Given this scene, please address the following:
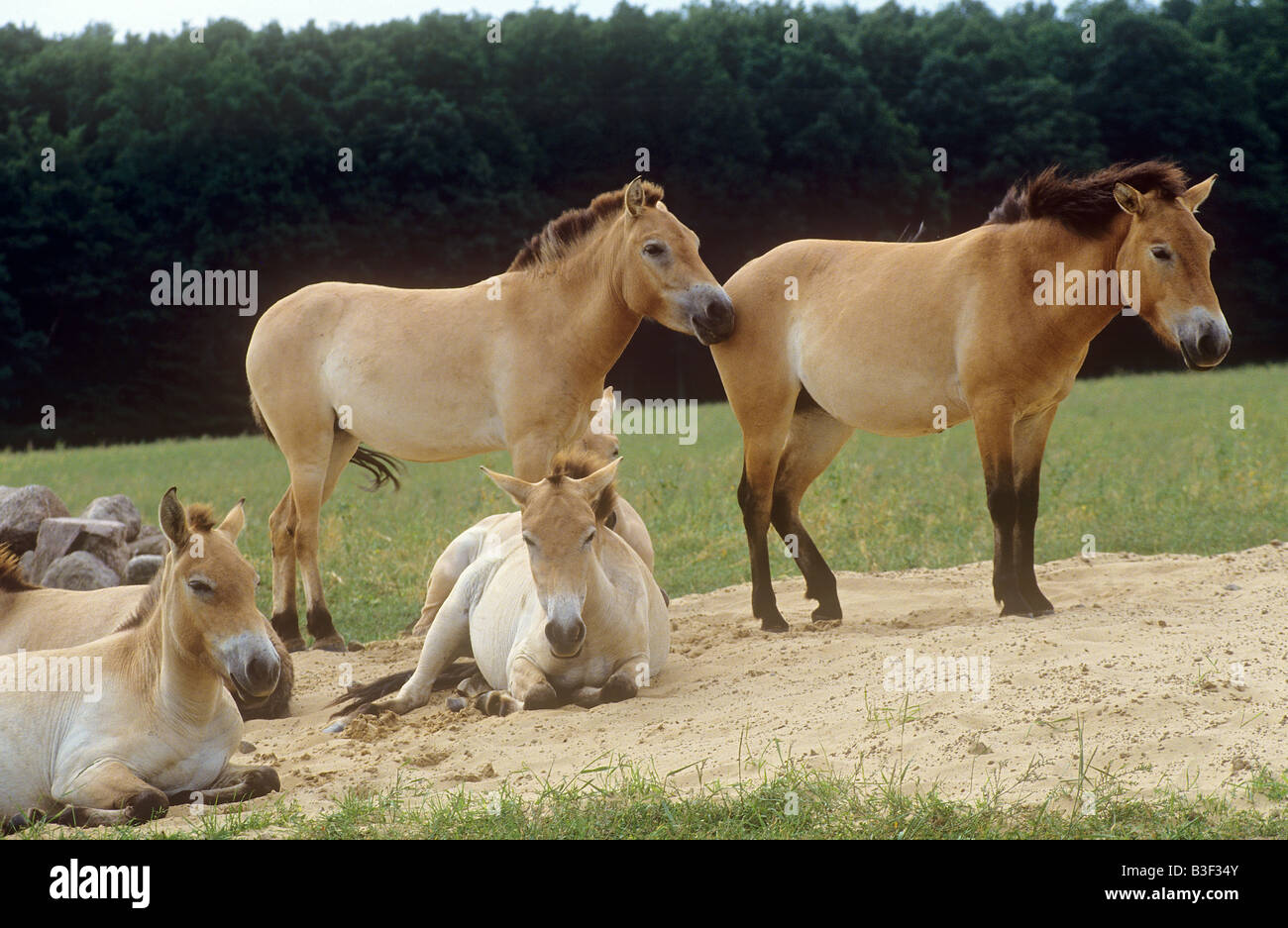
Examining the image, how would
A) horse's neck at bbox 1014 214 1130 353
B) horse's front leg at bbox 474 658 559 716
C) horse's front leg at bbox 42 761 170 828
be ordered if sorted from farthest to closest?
1. horse's neck at bbox 1014 214 1130 353
2. horse's front leg at bbox 474 658 559 716
3. horse's front leg at bbox 42 761 170 828

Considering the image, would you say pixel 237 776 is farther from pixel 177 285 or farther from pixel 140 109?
pixel 140 109

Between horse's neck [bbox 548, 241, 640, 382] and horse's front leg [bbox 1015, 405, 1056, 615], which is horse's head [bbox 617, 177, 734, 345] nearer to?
horse's neck [bbox 548, 241, 640, 382]

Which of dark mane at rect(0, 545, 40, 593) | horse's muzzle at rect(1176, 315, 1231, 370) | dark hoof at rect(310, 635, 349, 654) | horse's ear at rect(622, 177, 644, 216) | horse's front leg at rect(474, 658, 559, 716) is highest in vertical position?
horse's ear at rect(622, 177, 644, 216)

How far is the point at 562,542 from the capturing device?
595cm

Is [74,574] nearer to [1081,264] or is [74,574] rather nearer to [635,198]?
[635,198]

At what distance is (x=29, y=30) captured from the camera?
130 feet

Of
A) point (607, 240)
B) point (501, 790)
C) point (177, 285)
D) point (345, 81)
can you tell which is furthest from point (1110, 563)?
point (345, 81)

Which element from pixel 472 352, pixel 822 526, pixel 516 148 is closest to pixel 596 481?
pixel 472 352

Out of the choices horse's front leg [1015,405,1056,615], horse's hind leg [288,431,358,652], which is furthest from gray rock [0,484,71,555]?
horse's front leg [1015,405,1056,615]

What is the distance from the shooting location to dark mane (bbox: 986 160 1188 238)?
6.70m

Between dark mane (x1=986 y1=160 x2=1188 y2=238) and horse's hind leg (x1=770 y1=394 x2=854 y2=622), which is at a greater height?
dark mane (x1=986 y1=160 x2=1188 y2=238)

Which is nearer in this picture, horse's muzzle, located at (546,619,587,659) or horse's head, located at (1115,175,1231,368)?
horse's muzzle, located at (546,619,587,659)

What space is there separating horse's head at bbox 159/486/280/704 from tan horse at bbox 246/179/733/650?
9.12 ft

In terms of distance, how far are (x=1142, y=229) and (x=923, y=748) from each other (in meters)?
3.50
